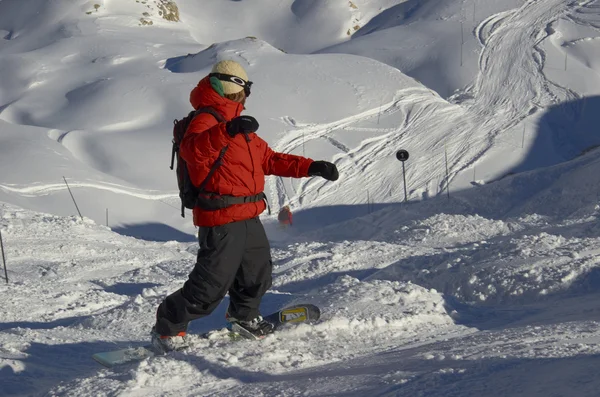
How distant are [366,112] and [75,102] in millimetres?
8171

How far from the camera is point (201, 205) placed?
4516 millimetres

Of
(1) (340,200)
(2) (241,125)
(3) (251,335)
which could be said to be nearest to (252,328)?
(3) (251,335)

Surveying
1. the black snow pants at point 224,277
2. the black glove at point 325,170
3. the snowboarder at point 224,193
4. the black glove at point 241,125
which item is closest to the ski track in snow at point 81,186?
the black snow pants at point 224,277

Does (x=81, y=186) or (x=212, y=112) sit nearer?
(x=212, y=112)

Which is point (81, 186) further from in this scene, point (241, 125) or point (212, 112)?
point (241, 125)

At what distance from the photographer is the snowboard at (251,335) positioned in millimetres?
4836

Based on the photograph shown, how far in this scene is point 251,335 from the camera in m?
4.86

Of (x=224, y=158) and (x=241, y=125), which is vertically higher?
(x=241, y=125)

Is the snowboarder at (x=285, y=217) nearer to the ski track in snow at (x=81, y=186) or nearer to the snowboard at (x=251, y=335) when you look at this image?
the ski track in snow at (x=81, y=186)

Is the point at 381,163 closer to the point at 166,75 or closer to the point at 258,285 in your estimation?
the point at 166,75

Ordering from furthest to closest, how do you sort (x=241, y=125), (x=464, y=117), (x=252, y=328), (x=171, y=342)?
(x=464, y=117)
(x=252, y=328)
(x=171, y=342)
(x=241, y=125)

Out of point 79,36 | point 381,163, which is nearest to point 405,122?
point 381,163

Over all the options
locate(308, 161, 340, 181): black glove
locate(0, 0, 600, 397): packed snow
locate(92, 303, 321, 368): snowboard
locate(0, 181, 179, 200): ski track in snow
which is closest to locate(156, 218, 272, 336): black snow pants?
locate(92, 303, 321, 368): snowboard

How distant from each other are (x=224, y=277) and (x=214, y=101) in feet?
3.24
